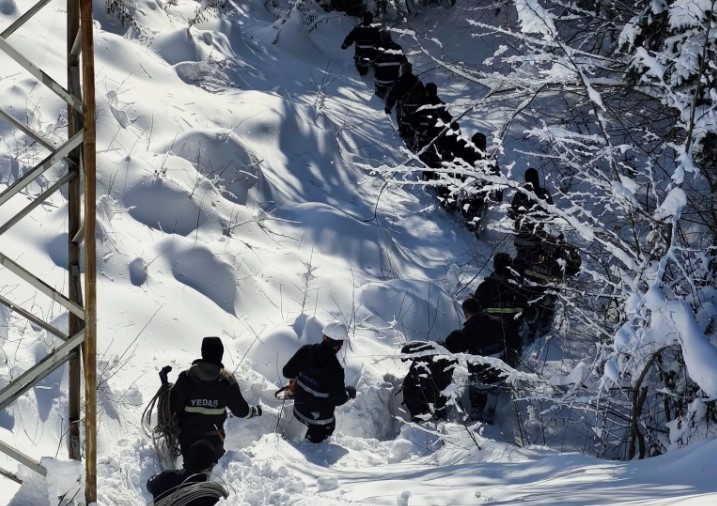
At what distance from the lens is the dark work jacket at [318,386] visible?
6.58m

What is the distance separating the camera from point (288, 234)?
9.65 m

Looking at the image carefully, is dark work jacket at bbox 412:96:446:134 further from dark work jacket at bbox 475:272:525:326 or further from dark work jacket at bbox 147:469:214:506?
dark work jacket at bbox 147:469:214:506

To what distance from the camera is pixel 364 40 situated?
1500 cm

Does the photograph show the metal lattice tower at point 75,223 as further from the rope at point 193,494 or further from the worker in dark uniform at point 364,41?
the worker in dark uniform at point 364,41

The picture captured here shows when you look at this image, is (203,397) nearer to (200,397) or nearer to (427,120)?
(200,397)

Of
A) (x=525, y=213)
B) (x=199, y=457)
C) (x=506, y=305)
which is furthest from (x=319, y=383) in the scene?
(x=506, y=305)

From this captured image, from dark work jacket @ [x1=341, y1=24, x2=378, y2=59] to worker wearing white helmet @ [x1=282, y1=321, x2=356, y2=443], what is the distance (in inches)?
353

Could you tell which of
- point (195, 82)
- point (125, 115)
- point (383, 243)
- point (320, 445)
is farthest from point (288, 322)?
point (195, 82)

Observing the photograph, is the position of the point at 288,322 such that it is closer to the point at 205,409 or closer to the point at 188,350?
the point at 188,350

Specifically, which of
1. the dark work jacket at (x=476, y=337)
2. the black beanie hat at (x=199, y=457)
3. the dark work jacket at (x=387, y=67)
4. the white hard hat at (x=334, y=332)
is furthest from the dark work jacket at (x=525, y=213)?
the dark work jacket at (x=387, y=67)

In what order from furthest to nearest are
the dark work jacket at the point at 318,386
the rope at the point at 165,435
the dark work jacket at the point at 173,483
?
the dark work jacket at the point at 318,386
the rope at the point at 165,435
the dark work jacket at the point at 173,483

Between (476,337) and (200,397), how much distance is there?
2.62 m

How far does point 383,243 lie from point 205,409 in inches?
173

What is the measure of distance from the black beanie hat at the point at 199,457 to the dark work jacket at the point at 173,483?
0.17 ft
